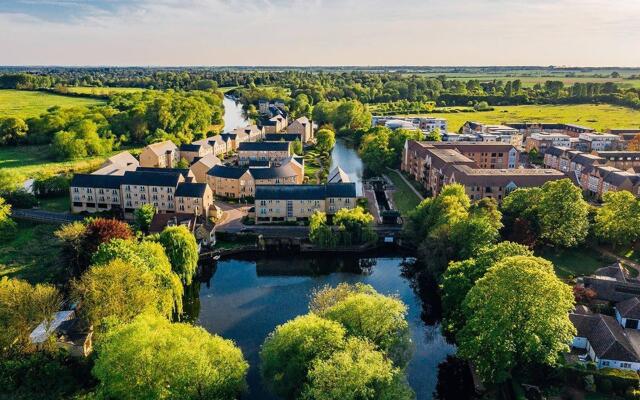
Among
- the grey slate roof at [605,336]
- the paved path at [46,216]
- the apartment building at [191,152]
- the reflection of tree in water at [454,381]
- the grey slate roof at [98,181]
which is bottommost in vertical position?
the reflection of tree in water at [454,381]

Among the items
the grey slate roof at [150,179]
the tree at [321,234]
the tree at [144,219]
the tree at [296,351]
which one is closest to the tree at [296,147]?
the grey slate roof at [150,179]

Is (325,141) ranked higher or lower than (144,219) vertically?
higher

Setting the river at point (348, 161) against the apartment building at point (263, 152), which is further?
the apartment building at point (263, 152)

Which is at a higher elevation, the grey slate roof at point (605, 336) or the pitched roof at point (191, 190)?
the pitched roof at point (191, 190)

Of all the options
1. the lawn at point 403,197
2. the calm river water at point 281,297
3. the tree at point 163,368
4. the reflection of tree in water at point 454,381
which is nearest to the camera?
the tree at point 163,368

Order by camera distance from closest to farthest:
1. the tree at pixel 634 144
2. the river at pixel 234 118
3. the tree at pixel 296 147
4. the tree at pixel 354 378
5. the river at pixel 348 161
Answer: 1. the tree at pixel 354 378
2. the river at pixel 348 161
3. the tree at pixel 634 144
4. the tree at pixel 296 147
5. the river at pixel 234 118

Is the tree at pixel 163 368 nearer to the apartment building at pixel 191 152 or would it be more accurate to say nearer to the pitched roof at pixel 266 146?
the apartment building at pixel 191 152

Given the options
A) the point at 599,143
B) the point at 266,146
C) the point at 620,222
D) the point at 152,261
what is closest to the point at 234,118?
the point at 266,146

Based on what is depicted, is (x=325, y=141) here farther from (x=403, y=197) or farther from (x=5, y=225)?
(x=5, y=225)
